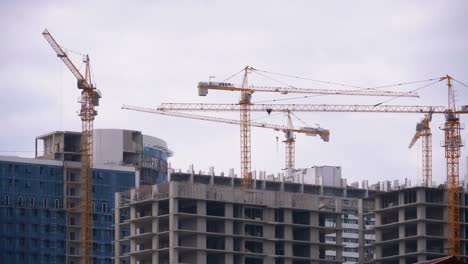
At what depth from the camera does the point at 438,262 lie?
193 m

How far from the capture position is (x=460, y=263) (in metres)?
195

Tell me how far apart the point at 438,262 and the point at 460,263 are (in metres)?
3.26
